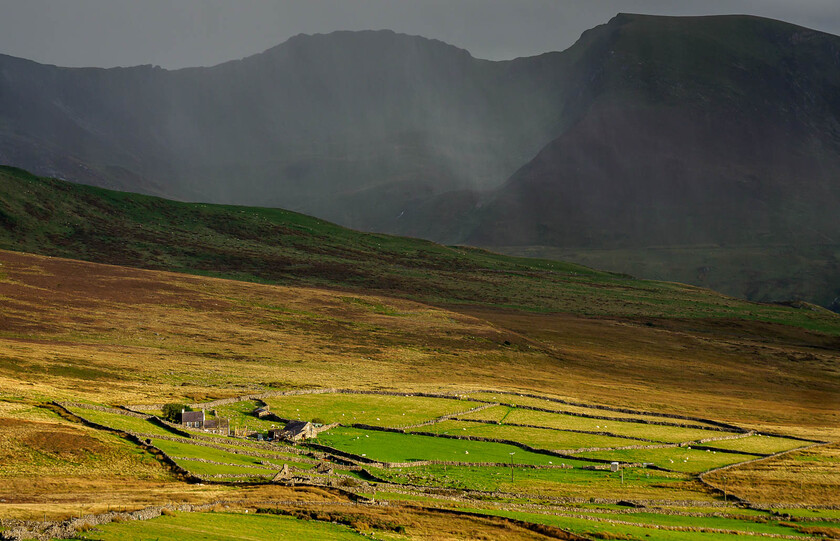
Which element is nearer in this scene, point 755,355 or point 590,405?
point 590,405

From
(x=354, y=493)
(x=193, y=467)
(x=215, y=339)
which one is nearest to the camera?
(x=354, y=493)

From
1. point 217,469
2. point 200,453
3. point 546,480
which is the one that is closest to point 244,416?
point 200,453

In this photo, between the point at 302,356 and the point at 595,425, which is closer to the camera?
the point at 595,425

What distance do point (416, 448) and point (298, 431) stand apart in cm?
1039

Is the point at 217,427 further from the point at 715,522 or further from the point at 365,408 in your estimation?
the point at 715,522

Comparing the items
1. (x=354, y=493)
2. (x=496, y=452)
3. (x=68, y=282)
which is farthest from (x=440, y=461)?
(x=68, y=282)

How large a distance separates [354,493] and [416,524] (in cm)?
842

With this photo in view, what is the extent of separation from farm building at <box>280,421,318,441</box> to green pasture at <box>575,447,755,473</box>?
77.9ft

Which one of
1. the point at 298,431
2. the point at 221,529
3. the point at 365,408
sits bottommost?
the point at 365,408

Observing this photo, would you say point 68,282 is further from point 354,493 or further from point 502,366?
point 354,493

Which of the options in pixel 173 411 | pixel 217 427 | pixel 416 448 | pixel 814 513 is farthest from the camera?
pixel 173 411

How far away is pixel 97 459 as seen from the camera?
169 ft

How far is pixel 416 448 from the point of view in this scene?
70.6 meters

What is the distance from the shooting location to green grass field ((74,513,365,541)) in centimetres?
3316
